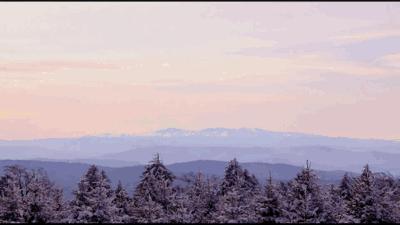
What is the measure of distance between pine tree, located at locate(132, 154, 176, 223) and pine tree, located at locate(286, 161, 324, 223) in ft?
23.2

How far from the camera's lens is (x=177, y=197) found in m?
45.0

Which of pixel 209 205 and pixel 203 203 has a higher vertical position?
pixel 203 203

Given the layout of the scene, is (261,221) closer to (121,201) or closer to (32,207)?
(32,207)

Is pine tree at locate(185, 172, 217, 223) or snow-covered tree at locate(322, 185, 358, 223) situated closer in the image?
snow-covered tree at locate(322, 185, 358, 223)

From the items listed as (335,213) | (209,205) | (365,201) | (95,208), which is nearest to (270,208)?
(335,213)

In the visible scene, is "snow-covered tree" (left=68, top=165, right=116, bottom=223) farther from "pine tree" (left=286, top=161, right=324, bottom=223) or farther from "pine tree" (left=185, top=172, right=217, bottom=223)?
"pine tree" (left=286, top=161, right=324, bottom=223)

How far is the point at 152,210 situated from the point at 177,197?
552cm

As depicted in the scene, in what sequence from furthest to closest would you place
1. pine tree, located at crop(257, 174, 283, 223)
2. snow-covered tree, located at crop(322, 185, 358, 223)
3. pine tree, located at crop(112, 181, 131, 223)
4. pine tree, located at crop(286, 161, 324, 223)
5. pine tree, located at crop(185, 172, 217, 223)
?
pine tree, located at crop(185, 172, 217, 223) → pine tree, located at crop(112, 181, 131, 223) → snow-covered tree, located at crop(322, 185, 358, 223) → pine tree, located at crop(286, 161, 324, 223) → pine tree, located at crop(257, 174, 283, 223)

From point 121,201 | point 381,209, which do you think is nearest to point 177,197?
point 121,201

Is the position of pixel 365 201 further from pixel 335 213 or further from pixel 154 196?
pixel 154 196

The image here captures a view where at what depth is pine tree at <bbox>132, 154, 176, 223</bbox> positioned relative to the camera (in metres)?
39.7

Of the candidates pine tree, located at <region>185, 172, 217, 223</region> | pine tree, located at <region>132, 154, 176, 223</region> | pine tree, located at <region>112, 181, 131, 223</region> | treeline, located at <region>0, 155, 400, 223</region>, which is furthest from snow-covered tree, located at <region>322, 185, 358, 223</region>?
pine tree, located at <region>112, 181, 131, 223</region>

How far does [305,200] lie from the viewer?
37844 mm

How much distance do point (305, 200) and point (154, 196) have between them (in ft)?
36.4
